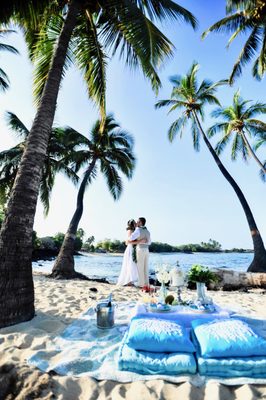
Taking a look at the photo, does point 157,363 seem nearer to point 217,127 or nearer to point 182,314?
point 182,314

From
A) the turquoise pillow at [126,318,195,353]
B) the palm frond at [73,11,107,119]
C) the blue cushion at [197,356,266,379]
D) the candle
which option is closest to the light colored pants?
the candle

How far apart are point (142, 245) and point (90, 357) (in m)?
5.06

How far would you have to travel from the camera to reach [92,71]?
25.5ft

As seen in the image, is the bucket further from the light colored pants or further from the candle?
the light colored pants

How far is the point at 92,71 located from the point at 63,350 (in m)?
7.40

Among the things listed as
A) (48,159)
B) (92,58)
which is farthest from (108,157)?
(92,58)

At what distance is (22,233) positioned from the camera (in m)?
4.26

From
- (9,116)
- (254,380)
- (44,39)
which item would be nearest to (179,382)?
(254,380)

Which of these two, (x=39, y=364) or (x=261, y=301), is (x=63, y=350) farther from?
(x=261, y=301)

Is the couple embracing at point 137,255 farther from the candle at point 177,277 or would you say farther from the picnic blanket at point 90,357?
Answer: the picnic blanket at point 90,357

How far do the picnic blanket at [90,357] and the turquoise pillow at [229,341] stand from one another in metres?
0.21

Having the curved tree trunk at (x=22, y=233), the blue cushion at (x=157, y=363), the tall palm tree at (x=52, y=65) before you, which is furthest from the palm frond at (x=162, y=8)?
the blue cushion at (x=157, y=363)

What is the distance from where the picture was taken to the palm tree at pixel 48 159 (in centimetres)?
1606

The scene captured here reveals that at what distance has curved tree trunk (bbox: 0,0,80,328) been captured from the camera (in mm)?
3969
